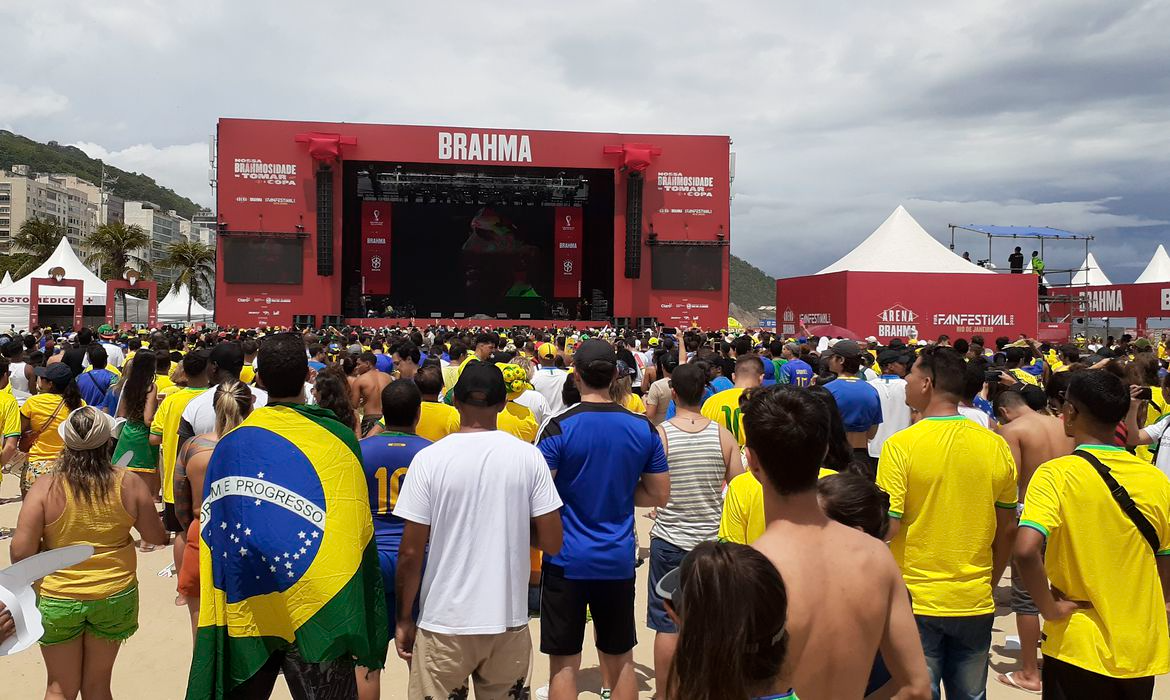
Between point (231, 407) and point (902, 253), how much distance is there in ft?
86.7

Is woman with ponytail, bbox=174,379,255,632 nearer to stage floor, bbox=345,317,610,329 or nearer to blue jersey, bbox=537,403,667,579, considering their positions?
blue jersey, bbox=537,403,667,579

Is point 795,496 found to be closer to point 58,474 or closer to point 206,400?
point 58,474

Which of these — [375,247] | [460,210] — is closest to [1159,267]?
[460,210]

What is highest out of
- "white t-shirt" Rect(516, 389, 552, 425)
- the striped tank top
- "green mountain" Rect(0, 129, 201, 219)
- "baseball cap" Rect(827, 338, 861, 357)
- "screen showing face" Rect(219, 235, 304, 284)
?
"green mountain" Rect(0, 129, 201, 219)

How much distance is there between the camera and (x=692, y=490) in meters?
3.83

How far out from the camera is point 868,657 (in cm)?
186

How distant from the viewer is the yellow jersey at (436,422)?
433 centimetres

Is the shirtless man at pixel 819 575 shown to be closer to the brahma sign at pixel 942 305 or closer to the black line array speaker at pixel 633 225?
the brahma sign at pixel 942 305

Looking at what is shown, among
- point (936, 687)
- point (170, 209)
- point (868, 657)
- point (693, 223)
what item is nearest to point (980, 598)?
point (936, 687)

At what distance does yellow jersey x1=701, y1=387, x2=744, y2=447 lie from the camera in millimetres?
4871

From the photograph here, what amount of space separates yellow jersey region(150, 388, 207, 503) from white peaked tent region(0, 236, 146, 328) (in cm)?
2887

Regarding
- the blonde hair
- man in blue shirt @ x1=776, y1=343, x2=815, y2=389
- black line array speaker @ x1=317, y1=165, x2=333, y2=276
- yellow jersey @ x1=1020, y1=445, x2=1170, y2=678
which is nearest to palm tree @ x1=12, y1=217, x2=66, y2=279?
black line array speaker @ x1=317, y1=165, x2=333, y2=276

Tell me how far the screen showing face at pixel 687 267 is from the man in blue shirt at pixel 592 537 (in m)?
24.4

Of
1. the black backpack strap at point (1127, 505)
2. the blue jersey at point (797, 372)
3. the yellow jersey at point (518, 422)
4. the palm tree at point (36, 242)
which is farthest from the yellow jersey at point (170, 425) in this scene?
the palm tree at point (36, 242)
